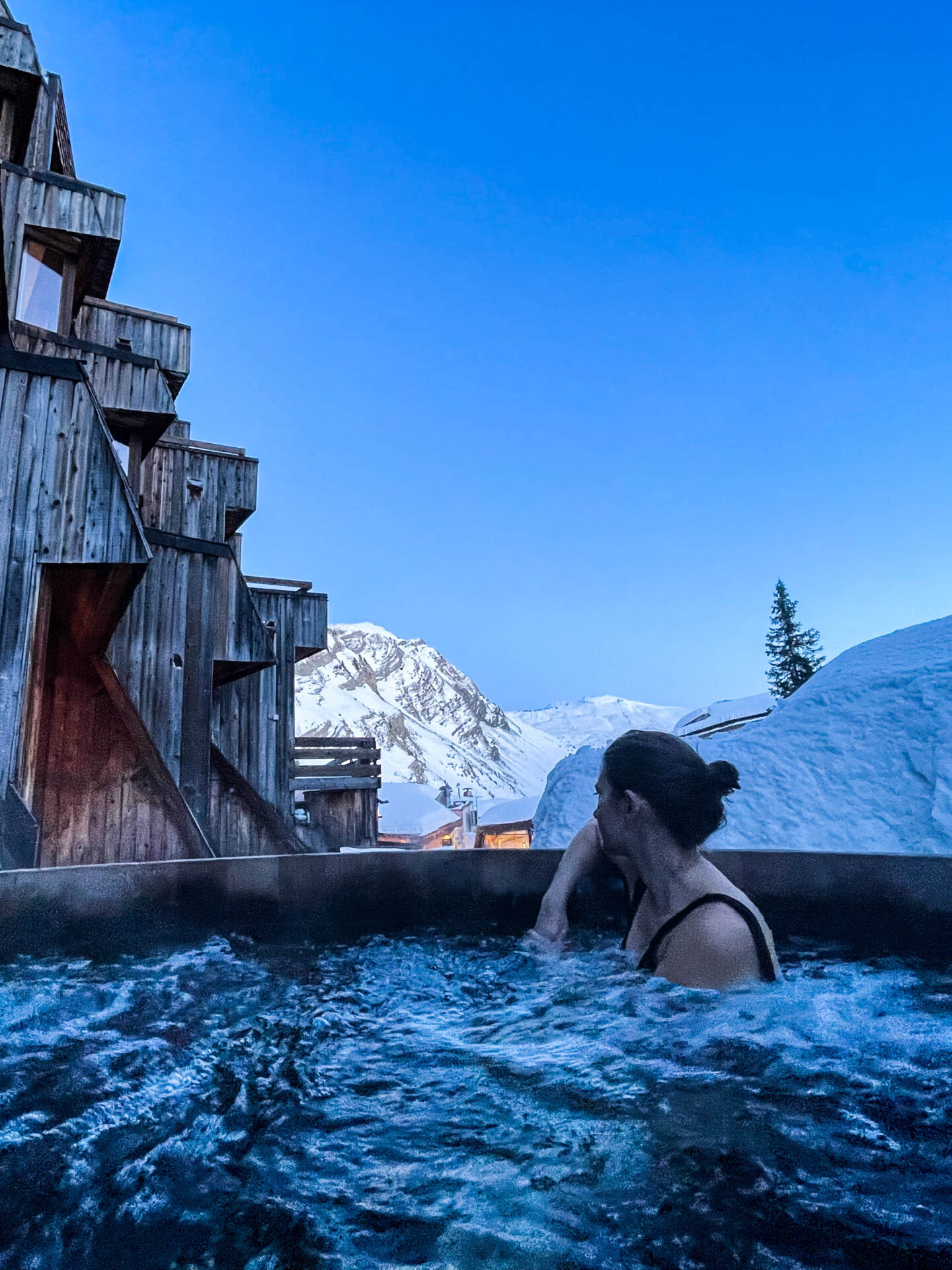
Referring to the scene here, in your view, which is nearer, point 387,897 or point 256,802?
point 387,897

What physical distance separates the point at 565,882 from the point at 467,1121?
1.96 metres

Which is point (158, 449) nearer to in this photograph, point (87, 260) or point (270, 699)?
point (87, 260)

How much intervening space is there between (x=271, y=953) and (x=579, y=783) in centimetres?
659

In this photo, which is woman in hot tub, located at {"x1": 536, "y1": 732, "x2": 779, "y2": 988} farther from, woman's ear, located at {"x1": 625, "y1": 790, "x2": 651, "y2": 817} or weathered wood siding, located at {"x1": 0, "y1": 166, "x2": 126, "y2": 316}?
weathered wood siding, located at {"x1": 0, "y1": 166, "x2": 126, "y2": 316}

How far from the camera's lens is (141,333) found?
945cm

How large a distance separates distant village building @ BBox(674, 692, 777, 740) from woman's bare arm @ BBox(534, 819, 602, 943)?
15.3m

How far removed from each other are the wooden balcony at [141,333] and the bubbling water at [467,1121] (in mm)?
8402

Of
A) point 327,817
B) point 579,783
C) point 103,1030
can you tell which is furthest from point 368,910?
point 327,817

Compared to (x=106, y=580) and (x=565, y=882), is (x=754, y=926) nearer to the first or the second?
(x=565, y=882)

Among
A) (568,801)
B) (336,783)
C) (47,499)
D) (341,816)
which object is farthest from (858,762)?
(341,816)

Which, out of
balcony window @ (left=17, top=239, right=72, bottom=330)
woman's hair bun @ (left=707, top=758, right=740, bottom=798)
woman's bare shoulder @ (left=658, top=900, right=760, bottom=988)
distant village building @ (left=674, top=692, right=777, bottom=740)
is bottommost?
woman's bare shoulder @ (left=658, top=900, right=760, bottom=988)

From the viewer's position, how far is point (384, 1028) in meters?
2.55


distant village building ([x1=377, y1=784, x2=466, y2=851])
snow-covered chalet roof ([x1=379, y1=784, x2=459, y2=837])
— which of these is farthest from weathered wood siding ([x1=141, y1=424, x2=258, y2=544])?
snow-covered chalet roof ([x1=379, y1=784, x2=459, y2=837])

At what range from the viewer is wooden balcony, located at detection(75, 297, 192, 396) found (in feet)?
29.7
